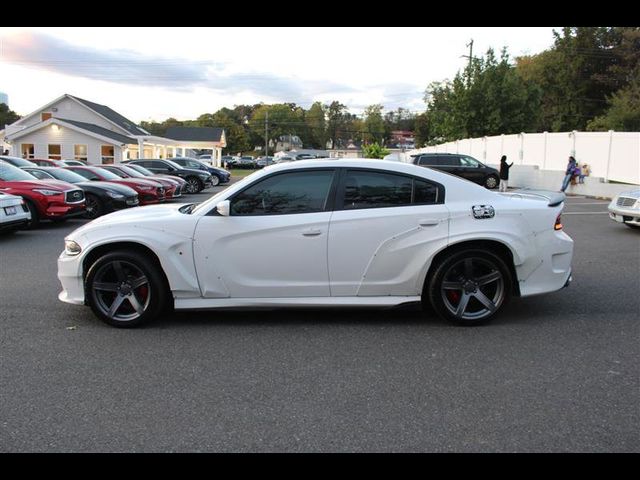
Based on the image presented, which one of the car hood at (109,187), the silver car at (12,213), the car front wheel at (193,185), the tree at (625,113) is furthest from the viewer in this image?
the tree at (625,113)

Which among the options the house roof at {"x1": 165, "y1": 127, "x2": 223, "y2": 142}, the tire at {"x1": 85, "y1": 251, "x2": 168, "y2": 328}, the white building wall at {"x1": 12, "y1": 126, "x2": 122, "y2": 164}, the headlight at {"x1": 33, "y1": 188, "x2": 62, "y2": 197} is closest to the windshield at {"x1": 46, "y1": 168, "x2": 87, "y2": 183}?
the headlight at {"x1": 33, "y1": 188, "x2": 62, "y2": 197}

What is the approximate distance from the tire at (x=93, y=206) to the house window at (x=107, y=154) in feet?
90.9

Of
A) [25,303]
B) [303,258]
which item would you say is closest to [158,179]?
[25,303]

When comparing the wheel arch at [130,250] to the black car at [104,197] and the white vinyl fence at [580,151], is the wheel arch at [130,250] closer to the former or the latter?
the black car at [104,197]

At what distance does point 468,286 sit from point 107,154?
130 ft

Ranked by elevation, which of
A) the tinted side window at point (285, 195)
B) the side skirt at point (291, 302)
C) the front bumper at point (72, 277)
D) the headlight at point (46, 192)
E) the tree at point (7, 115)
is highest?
the tree at point (7, 115)

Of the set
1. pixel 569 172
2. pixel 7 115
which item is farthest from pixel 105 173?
pixel 7 115

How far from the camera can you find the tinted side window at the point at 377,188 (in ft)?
17.2

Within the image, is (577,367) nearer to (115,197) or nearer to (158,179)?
(115,197)

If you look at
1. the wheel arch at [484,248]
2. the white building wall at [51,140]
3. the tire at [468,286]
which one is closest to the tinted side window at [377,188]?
the wheel arch at [484,248]

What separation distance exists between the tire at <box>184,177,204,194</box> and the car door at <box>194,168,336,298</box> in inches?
795

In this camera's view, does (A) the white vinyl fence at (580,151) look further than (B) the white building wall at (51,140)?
No

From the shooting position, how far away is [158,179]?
756 inches

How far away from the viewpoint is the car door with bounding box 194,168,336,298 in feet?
16.7
